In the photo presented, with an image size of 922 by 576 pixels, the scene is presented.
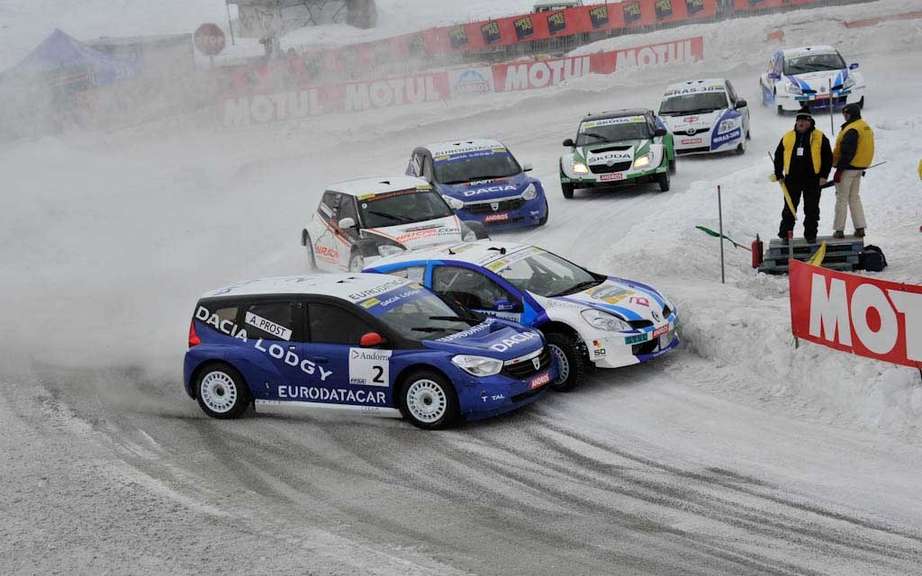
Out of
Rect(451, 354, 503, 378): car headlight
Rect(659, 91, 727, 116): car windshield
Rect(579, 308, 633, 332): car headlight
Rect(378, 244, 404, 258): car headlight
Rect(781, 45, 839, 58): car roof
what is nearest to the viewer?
Rect(451, 354, 503, 378): car headlight

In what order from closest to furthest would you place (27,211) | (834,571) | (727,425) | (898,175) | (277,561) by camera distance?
(834,571) → (277,561) → (727,425) → (898,175) → (27,211)

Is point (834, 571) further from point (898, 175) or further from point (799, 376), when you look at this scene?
point (898, 175)

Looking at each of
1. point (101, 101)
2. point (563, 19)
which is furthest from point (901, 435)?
point (563, 19)

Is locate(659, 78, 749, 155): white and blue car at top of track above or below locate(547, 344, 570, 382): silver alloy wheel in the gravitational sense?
above

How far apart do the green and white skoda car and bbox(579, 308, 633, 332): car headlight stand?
1047 centimetres

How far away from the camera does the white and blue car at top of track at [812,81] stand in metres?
29.3

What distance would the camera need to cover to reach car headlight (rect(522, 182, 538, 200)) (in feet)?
68.3

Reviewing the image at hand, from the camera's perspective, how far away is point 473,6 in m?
65.1

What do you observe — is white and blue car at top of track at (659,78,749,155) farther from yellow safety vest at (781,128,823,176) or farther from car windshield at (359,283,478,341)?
car windshield at (359,283,478,341)

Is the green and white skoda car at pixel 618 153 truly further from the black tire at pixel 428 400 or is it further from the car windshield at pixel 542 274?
the black tire at pixel 428 400

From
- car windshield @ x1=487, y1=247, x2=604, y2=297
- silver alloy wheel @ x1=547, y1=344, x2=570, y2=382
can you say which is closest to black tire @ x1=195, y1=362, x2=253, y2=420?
car windshield @ x1=487, y1=247, x2=604, y2=297

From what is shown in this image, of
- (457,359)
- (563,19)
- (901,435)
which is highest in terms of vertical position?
(563,19)

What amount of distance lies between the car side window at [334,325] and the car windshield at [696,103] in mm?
16254

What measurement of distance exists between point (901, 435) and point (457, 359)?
12.6 ft
